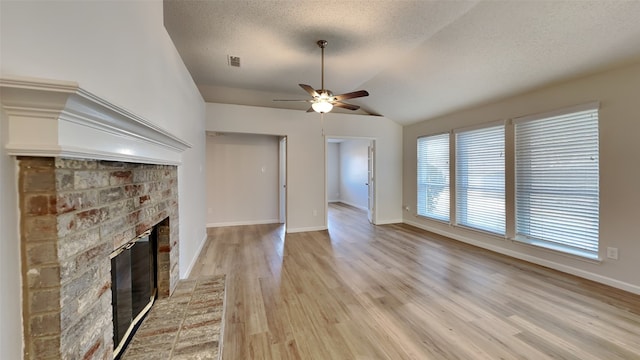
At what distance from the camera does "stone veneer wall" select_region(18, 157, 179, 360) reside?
0.80 m

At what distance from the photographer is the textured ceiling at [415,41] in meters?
2.28

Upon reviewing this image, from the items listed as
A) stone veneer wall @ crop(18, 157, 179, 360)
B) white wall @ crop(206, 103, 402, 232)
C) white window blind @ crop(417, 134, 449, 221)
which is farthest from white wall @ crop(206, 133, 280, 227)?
stone veneer wall @ crop(18, 157, 179, 360)

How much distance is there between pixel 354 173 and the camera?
830 cm

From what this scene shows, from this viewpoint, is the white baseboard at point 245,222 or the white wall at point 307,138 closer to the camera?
the white wall at point 307,138

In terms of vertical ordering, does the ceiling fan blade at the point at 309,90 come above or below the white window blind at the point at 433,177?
above

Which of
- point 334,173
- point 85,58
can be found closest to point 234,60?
point 85,58

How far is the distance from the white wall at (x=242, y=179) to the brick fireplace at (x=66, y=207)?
4.28 metres

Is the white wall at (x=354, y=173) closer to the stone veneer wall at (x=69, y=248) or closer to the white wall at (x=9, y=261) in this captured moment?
the stone veneer wall at (x=69, y=248)

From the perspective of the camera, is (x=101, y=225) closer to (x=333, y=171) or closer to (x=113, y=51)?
(x=113, y=51)

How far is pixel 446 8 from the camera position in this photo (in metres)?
2.38

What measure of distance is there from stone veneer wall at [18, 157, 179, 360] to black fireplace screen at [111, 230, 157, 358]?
185 millimetres

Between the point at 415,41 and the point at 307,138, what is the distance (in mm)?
2617

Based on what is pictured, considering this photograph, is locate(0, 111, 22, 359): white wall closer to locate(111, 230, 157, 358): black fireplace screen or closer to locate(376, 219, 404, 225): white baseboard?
locate(111, 230, 157, 358): black fireplace screen

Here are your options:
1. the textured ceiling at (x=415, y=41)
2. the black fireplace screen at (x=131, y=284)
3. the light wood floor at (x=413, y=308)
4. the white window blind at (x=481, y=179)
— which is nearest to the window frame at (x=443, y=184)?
the white window blind at (x=481, y=179)
